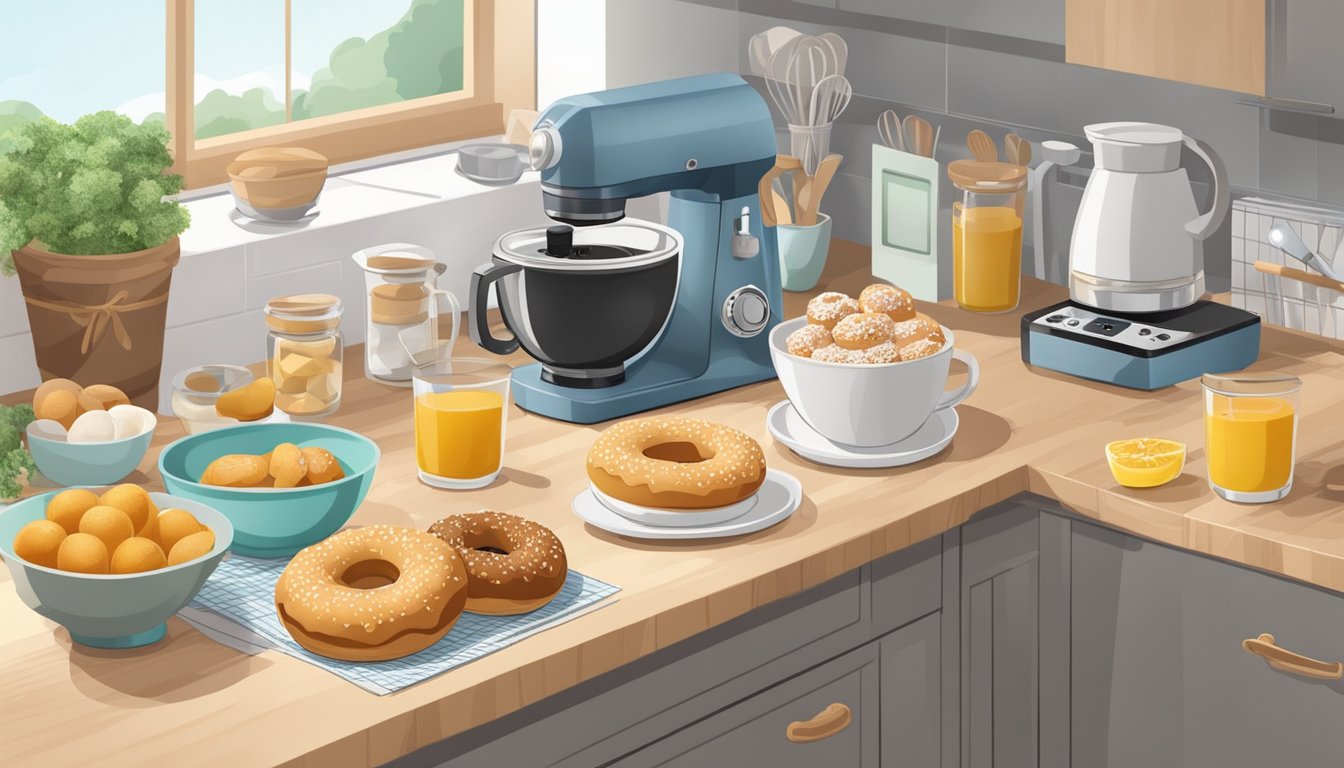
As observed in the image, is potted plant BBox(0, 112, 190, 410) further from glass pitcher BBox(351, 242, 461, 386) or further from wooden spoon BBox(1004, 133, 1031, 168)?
wooden spoon BBox(1004, 133, 1031, 168)

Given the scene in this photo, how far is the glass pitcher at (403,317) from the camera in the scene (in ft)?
7.80

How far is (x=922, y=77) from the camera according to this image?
113 inches

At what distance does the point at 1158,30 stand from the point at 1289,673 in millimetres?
846

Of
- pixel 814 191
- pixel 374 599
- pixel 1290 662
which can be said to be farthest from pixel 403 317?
pixel 1290 662

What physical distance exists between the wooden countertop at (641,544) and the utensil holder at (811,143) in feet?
1.26

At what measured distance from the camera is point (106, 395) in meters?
2.05

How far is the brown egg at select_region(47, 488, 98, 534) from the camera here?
1625 millimetres

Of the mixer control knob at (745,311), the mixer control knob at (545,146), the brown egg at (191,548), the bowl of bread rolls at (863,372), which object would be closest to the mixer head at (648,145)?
the mixer control knob at (545,146)

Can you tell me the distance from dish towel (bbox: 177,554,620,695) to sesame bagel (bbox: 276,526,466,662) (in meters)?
0.02

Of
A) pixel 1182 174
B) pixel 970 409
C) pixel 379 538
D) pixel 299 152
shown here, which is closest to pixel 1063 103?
pixel 1182 174

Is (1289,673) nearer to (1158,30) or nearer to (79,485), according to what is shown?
(1158,30)

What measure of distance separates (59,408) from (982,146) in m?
1.46

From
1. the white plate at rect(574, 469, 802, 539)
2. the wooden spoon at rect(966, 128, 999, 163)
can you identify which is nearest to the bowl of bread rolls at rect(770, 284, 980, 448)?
the white plate at rect(574, 469, 802, 539)

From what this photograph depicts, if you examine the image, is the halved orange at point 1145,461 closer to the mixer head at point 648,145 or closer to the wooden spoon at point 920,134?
the mixer head at point 648,145
